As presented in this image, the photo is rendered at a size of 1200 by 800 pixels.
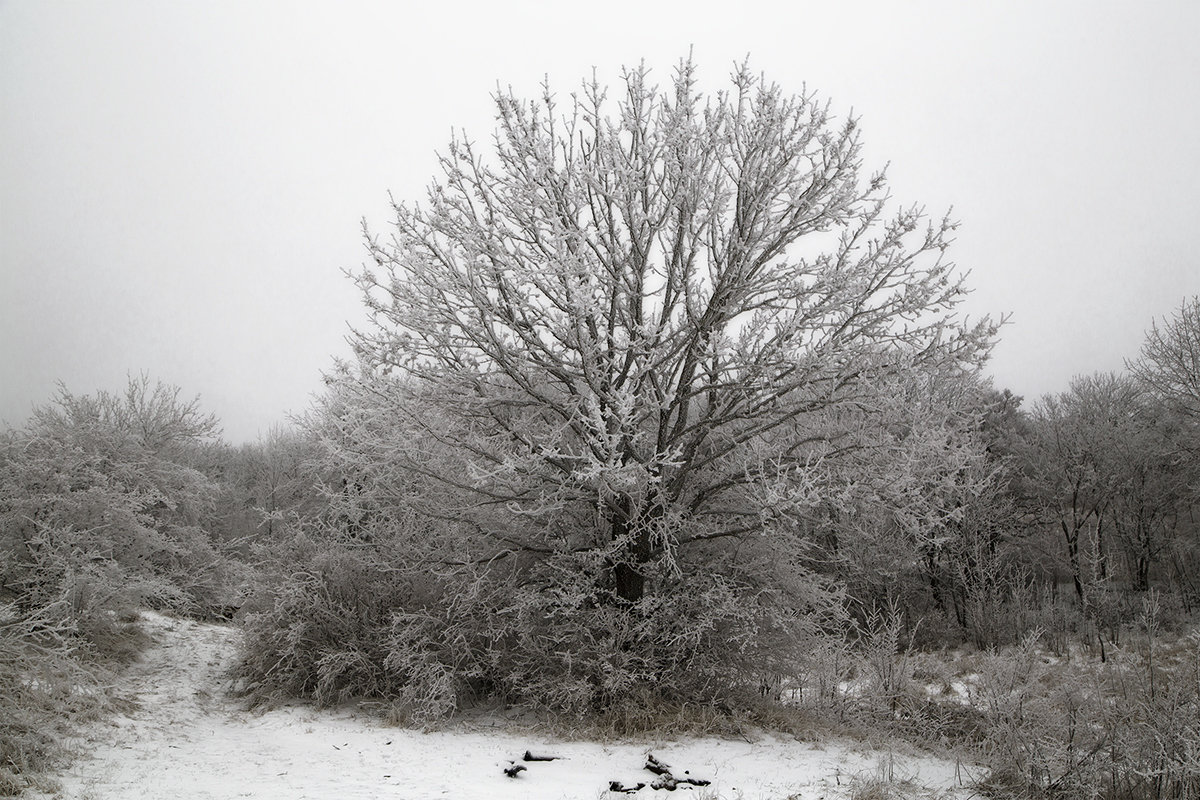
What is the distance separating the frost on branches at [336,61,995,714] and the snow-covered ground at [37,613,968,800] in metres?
1.56

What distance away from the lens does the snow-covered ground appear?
18.3 ft

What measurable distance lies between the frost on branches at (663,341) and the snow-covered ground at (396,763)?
61.5 inches

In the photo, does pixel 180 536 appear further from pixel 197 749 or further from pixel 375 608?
pixel 197 749

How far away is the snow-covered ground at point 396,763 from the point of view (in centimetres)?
558

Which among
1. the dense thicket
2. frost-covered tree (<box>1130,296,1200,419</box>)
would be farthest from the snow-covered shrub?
frost-covered tree (<box>1130,296,1200,419</box>)

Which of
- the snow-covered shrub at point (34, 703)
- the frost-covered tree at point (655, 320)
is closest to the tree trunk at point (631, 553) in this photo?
the frost-covered tree at point (655, 320)

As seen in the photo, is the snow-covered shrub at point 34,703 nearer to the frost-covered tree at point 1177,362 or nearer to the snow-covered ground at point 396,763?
the snow-covered ground at point 396,763

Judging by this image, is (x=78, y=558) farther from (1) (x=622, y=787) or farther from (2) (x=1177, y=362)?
(2) (x=1177, y=362)

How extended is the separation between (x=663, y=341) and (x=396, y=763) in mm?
5016

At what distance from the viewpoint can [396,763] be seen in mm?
6422

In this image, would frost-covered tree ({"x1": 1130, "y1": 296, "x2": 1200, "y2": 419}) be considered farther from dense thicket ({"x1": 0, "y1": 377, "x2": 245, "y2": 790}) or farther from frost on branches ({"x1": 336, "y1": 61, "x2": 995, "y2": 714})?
dense thicket ({"x1": 0, "y1": 377, "x2": 245, "y2": 790})

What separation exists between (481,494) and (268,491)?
24165 mm

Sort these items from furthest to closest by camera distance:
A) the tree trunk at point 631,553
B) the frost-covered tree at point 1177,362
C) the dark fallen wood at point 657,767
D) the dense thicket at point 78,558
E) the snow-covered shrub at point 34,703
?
1. the frost-covered tree at point 1177,362
2. the tree trunk at point 631,553
3. the dense thicket at point 78,558
4. the dark fallen wood at point 657,767
5. the snow-covered shrub at point 34,703

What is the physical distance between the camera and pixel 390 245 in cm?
796
